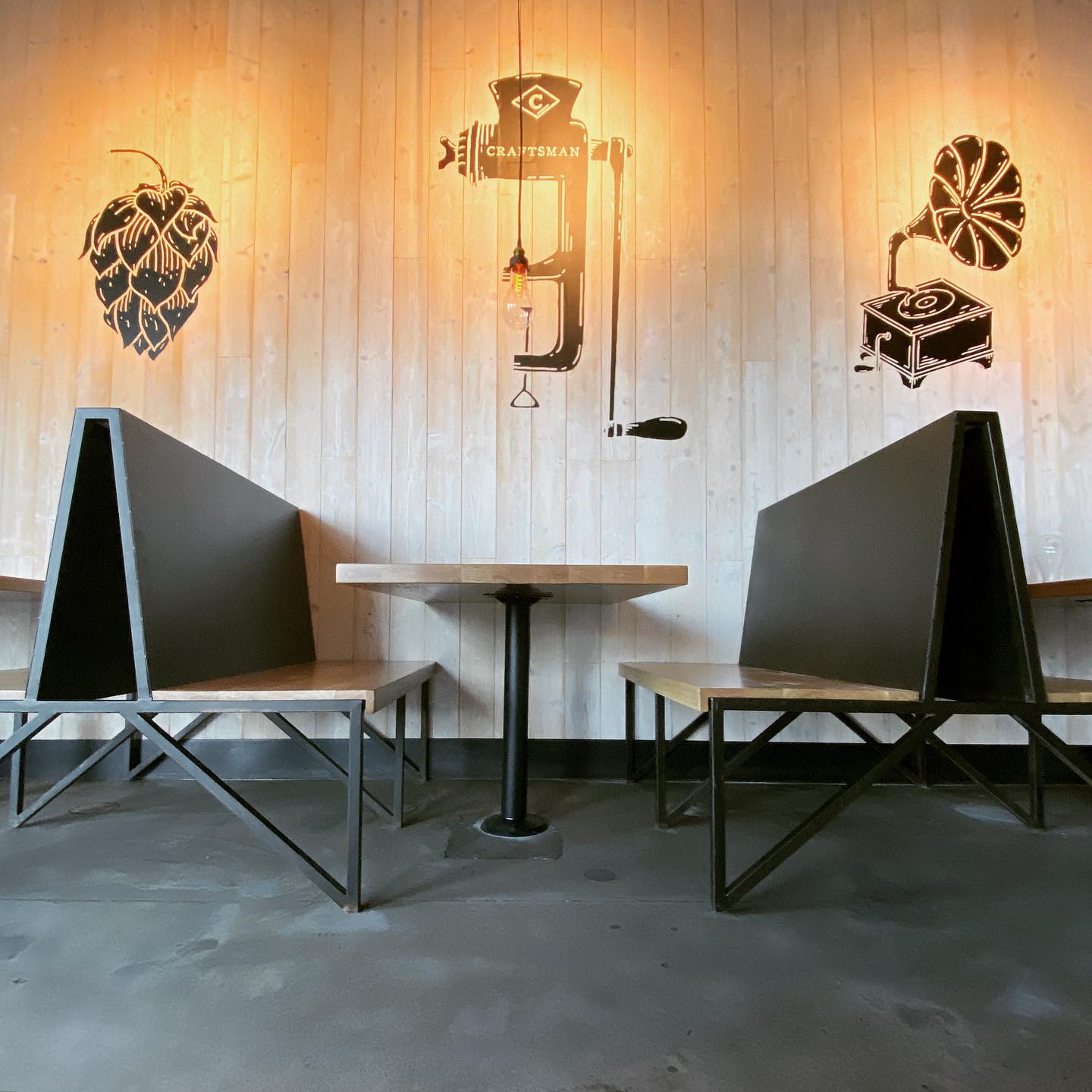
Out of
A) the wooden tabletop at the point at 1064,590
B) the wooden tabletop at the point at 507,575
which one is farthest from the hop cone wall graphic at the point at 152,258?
the wooden tabletop at the point at 1064,590

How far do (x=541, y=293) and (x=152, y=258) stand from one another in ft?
5.28

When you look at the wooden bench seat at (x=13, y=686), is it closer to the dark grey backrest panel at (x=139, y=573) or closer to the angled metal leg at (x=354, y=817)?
the dark grey backrest panel at (x=139, y=573)

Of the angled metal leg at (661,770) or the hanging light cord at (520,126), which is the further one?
the hanging light cord at (520,126)

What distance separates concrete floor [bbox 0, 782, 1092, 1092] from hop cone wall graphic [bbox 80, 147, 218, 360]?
1914 millimetres

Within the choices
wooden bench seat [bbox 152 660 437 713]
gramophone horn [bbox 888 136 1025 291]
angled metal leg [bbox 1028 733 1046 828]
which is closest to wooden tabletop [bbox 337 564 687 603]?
wooden bench seat [bbox 152 660 437 713]

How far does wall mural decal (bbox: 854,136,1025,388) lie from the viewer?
277 centimetres

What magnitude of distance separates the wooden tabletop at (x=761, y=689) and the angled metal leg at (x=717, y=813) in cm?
5

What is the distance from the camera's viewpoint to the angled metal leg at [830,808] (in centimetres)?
141

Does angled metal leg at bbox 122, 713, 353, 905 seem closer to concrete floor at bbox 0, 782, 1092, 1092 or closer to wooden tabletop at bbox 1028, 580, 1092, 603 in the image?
concrete floor at bbox 0, 782, 1092, 1092

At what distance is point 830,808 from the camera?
1.41 m

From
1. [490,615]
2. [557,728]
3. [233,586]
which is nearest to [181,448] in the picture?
[233,586]

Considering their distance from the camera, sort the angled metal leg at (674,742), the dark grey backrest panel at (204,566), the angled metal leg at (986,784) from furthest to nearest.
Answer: the angled metal leg at (674,742)
the angled metal leg at (986,784)
the dark grey backrest panel at (204,566)

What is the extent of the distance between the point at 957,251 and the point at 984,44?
3.00ft

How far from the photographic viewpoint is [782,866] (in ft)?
5.56
